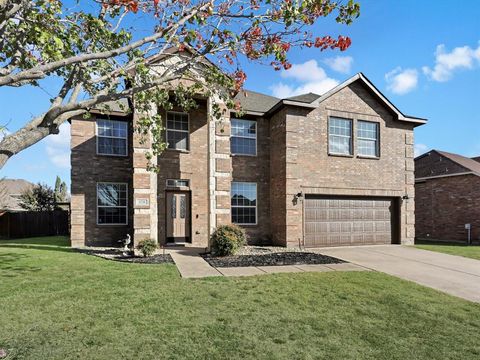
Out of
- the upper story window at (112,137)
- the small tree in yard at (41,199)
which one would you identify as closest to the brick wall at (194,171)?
the upper story window at (112,137)

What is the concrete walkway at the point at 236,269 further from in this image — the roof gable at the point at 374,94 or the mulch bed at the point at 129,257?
the roof gable at the point at 374,94

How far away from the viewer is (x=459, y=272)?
31.1 feet

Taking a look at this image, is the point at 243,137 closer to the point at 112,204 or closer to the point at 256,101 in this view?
the point at 256,101

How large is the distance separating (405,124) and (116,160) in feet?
48.4

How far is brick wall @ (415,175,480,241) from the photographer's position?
18.3 meters

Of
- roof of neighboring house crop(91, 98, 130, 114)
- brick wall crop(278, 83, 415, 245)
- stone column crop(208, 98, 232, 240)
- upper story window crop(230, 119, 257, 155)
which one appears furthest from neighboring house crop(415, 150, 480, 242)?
roof of neighboring house crop(91, 98, 130, 114)

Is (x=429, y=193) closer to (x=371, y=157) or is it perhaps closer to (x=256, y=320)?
(x=371, y=157)

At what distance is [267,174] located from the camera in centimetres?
1583

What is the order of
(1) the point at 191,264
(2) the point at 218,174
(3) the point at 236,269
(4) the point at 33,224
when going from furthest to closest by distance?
(4) the point at 33,224
(2) the point at 218,174
(1) the point at 191,264
(3) the point at 236,269

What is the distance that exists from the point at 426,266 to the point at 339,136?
23.5 ft

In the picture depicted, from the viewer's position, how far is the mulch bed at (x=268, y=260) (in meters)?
10.0

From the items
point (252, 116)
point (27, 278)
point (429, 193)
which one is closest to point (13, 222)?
point (27, 278)

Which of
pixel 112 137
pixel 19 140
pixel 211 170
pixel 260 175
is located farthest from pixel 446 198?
pixel 19 140

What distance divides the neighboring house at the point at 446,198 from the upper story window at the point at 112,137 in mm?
18623
